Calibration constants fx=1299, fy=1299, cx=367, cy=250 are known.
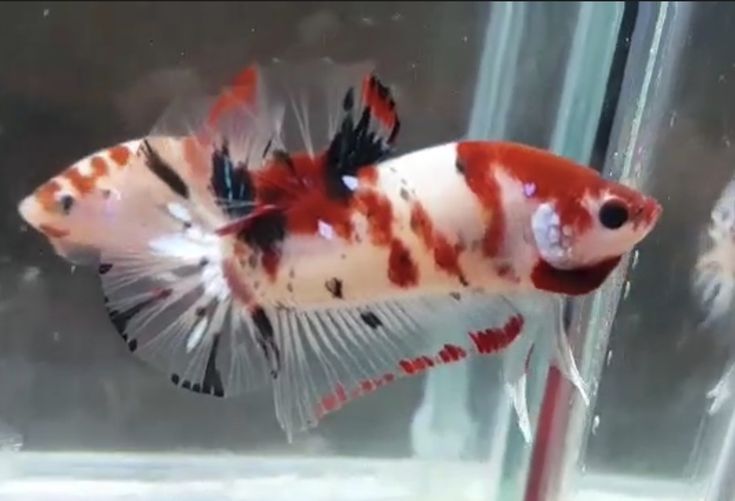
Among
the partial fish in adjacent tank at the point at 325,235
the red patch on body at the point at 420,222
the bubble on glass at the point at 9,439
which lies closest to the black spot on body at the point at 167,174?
the partial fish in adjacent tank at the point at 325,235

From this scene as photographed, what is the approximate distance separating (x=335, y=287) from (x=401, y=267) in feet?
0.10

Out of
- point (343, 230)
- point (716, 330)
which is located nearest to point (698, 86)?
point (716, 330)

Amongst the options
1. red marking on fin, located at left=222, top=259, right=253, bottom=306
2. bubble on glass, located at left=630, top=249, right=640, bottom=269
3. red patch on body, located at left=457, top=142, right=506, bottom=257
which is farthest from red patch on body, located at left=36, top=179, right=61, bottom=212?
bubble on glass, located at left=630, top=249, right=640, bottom=269

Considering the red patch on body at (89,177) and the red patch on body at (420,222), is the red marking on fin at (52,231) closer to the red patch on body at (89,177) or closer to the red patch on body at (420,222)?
the red patch on body at (89,177)

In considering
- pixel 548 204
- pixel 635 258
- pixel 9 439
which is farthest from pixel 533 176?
pixel 9 439

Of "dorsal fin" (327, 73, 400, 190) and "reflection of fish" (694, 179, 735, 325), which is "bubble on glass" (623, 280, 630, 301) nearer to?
"reflection of fish" (694, 179, 735, 325)

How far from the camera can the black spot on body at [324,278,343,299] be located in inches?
Result: 21.9

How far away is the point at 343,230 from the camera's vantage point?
54cm

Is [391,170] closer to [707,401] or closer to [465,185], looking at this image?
[465,185]

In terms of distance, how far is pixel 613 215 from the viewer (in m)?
0.55

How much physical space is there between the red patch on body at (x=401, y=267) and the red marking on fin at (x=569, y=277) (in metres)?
0.05

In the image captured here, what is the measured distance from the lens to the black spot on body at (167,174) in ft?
1.86

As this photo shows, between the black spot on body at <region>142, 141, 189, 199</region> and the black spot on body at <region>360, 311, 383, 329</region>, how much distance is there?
0.31 ft

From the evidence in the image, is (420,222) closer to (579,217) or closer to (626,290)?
(579,217)
